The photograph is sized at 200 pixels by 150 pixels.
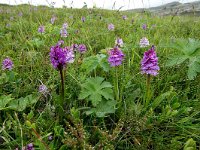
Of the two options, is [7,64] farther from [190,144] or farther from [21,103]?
[190,144]

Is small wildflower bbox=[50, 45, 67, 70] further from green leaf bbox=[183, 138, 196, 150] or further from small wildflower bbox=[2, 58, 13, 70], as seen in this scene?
green leaf bbox=[183, 138, 196, 150]

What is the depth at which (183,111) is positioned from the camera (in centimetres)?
215

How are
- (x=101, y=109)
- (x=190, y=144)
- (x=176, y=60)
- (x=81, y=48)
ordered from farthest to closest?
(x=81, y=48)
(x=176, y=60)
(x=101, y=109)
(x=190, y=144)

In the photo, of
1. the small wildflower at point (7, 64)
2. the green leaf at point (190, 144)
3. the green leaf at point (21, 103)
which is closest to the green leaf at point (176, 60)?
the green leaf at point (190, 144)

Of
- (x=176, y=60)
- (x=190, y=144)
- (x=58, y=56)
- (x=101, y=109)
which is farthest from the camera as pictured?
(x=176, y=60)

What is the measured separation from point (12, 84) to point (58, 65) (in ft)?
2.26

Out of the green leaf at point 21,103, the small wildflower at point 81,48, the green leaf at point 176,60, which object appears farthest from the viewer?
the small wildflower at point 81,48

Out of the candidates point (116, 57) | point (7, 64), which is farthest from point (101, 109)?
point (7, 64)

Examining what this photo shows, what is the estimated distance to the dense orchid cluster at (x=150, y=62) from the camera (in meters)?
1.99

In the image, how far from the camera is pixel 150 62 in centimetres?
202

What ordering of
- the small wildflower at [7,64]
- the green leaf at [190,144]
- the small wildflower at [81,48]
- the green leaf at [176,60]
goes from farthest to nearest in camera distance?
the small wildflower at [81,48] < the small wildflower at [7,64] < the green leaf at [176,60] < the green leaf at [190,144]

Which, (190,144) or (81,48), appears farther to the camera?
(81,48)

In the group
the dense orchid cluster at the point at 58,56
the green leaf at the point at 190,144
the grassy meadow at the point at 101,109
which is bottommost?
the green leaf at the point at 190,144

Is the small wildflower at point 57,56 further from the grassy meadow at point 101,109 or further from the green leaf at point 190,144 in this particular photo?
the green leaf at point 190,144
